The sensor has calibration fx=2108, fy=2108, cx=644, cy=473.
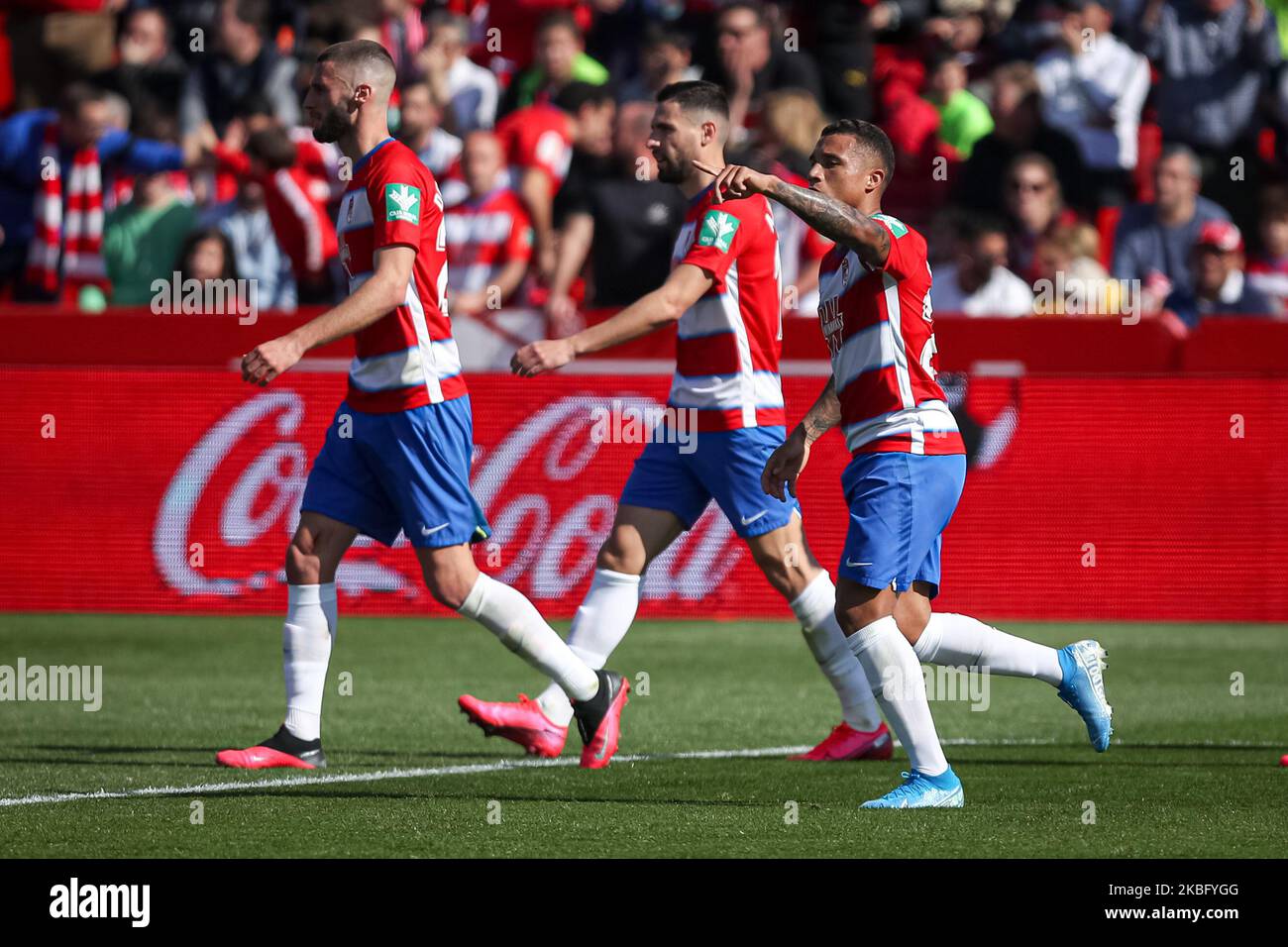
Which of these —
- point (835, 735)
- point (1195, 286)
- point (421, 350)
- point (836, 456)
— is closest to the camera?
point (421, 350)

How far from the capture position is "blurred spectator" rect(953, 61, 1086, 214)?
15570mm

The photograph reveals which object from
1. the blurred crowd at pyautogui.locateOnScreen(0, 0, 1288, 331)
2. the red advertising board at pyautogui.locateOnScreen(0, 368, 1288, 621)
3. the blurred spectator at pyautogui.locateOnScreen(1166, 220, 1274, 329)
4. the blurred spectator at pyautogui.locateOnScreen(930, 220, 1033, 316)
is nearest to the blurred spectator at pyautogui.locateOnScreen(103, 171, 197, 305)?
the blurred crowd at pyautogui.locateOnScreen(0, 0, 1288, 331)

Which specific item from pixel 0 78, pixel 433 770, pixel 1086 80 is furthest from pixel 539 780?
pixel 0 78

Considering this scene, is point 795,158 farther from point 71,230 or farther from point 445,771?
point 445,771

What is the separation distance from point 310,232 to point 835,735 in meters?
7.92

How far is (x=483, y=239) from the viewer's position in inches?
565

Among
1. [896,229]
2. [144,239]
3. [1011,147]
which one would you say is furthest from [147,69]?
[896,229]

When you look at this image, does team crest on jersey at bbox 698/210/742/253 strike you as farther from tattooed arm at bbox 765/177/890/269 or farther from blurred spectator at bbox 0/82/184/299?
blurred spectator at bbox 0/82/184/299

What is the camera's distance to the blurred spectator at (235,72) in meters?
17.0

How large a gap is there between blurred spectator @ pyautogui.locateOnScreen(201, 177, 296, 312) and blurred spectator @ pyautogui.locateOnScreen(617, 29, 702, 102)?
293 cm

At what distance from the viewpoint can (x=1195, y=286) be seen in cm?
1390

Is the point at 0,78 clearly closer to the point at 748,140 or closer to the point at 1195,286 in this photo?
the point at 748,140

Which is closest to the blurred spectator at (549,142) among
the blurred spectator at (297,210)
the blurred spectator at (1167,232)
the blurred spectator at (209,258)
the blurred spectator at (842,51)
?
the blurred spectator at (297,210)

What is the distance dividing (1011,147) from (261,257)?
5579 mm
